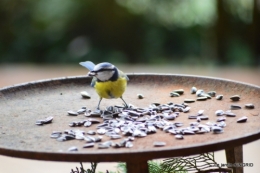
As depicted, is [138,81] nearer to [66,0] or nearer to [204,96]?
[204,96]

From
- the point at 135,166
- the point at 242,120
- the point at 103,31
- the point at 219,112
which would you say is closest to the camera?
the point at 135,166

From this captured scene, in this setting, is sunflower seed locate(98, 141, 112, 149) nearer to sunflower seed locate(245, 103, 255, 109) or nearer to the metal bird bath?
the metal bird bath

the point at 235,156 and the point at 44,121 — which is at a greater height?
the point at 44,121

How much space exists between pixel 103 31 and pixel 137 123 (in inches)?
201

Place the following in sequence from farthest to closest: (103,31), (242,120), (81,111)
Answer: (103,31) < (81,111) < (242,120)

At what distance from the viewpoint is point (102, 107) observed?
5.99 ft

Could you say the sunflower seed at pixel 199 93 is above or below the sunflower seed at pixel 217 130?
above

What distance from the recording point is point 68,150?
1.27 m

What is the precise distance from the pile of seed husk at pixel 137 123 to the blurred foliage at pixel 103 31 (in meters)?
4.48

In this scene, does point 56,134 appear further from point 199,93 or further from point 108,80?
point 199,93

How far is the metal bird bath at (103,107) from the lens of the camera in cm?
121

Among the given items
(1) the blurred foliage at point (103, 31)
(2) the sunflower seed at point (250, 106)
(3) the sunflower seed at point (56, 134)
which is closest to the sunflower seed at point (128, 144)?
(3) the sunflower seed at point (56, 134)

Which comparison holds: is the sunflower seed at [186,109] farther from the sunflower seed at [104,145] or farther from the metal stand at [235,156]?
the sunflower seed at [104,145]

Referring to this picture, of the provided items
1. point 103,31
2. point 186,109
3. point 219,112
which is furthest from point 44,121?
point 103,31
